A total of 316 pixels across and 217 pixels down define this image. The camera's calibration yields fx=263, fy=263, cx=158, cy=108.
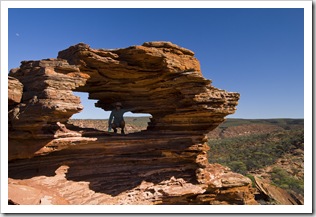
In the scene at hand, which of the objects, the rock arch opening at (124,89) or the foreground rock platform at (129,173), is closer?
the rock arch opening at (124,89)

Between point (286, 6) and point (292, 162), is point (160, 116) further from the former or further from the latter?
point (292, 162)

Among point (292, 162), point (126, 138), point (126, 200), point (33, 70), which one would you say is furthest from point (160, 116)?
point (292, 162)

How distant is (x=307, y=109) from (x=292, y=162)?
2598cm

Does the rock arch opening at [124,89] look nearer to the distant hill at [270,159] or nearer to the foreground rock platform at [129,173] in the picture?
the foreground rock platform at [129,173]

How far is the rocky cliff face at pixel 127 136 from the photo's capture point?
9797 millimetres

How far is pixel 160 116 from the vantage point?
13.2 metres

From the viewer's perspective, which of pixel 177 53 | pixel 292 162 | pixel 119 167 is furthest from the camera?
pixel 292 162

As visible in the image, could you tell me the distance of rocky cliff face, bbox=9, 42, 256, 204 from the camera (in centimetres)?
980

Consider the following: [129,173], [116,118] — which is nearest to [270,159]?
[129,173]

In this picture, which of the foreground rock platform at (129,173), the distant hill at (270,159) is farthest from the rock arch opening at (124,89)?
the distant hill at (270,159)

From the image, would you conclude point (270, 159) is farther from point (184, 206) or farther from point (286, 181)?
point (184, 206)

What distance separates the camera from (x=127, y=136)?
1201 centimetres

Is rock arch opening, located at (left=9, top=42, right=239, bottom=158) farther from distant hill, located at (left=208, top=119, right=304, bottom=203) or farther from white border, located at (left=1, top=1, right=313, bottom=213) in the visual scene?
distant hill, located at (left=208, top=119, right=304, bottom=203)

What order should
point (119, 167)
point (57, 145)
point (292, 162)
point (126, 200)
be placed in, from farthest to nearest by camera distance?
1. point (292, 162)
2. point (119, 167)
3. point (126, 200)
4. point (57, 145)
